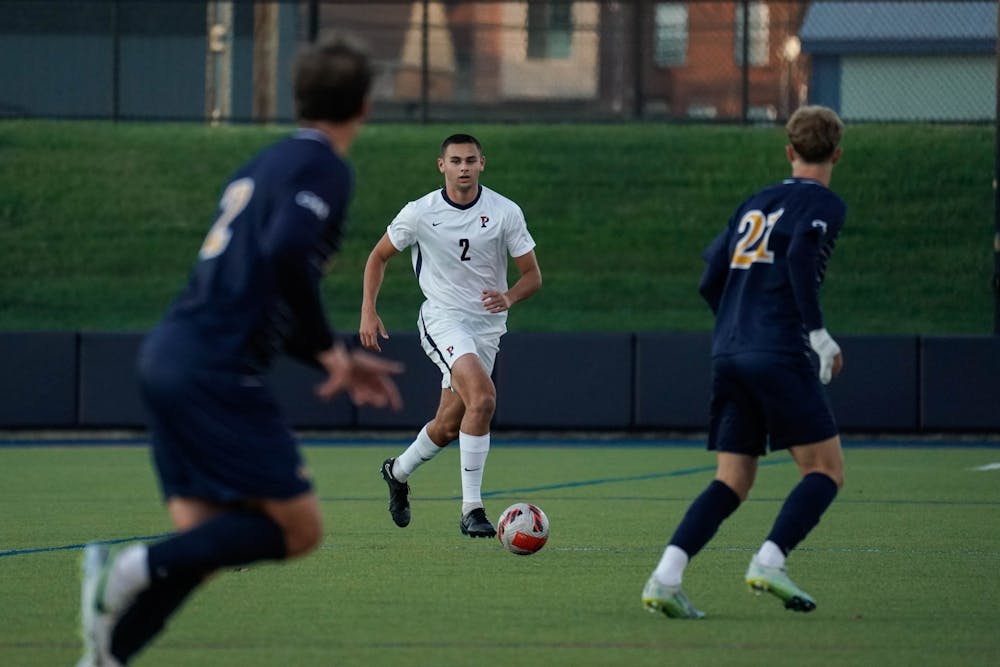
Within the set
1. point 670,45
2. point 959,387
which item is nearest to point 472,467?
point 959,387

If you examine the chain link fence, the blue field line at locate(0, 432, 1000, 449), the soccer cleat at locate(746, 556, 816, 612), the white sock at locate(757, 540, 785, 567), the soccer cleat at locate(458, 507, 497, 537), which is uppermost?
the chain link fence

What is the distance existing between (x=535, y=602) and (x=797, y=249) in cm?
192

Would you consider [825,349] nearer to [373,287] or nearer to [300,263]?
[300,263]

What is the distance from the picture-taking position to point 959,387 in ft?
60.1

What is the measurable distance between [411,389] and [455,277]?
8.01 metres

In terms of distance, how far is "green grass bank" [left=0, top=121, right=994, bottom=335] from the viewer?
2253cm

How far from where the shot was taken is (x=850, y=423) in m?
18.5

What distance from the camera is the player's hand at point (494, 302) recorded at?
10.3m

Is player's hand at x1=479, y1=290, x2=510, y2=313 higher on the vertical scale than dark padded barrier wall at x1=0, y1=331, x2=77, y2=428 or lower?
higher

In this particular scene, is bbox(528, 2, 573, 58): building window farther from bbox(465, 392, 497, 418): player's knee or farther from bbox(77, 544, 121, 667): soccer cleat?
bbox(77, 544, 121, 667): soccer cleat

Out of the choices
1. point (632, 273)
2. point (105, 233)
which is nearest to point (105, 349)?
point (105, 233)

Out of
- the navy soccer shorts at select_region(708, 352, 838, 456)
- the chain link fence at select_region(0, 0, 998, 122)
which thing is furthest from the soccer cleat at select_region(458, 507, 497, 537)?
the chain link fence at select_region(0, 0, 998, 122)

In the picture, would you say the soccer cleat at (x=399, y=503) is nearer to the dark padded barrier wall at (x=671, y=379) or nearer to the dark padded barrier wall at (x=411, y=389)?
the dark padded barrier wall at (x=411, y=389)

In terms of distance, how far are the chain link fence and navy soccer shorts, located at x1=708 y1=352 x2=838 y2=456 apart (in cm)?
1701
